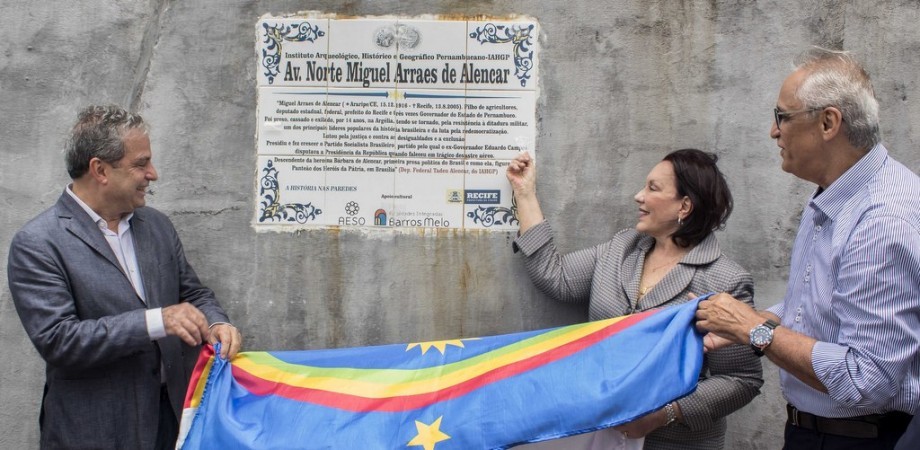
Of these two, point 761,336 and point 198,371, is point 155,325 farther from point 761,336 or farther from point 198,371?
point 761,336

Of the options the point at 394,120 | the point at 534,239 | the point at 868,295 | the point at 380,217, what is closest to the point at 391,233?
the point at 380,217

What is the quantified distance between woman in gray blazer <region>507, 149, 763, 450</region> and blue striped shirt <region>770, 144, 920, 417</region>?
48cm

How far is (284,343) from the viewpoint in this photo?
13.5ft

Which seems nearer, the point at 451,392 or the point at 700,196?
the point at 451,392

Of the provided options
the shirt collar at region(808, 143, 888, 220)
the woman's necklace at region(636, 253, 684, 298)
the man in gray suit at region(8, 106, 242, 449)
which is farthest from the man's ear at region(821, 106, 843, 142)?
the man in gray suit at region(8, 106, 242, 449)

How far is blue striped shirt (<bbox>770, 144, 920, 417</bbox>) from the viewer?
2730 millimetres

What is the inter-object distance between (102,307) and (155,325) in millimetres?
253

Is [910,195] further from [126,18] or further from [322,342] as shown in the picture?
[126,18]

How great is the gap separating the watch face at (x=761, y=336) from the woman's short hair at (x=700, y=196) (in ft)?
2.50

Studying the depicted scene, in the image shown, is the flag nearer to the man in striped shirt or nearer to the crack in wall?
the man in striped shirt

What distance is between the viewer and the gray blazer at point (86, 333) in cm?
332

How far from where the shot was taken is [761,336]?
114 inches

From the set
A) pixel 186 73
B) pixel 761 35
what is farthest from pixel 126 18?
pixel 761 35

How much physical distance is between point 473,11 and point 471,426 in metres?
1.80
